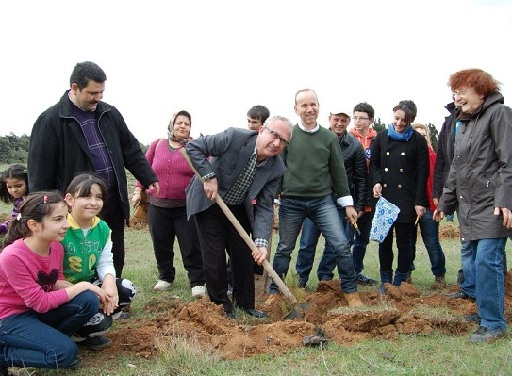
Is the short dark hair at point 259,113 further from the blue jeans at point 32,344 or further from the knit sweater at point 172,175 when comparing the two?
the blue jeans at point 32,344

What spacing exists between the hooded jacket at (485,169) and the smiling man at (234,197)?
156 centimetres

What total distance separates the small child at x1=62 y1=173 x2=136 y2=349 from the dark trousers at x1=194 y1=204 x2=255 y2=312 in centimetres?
112

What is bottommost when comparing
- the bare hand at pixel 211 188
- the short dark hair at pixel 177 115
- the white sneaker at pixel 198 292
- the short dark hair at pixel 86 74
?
the white sneaker at pixel 198 292

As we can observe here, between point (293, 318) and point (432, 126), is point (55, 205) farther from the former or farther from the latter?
point (432, 126)

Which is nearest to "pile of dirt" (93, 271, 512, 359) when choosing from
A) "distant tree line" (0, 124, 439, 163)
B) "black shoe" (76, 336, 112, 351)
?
"black shoe" (76, 336, 112, 351)

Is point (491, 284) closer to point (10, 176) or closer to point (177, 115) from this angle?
point (177, 115)

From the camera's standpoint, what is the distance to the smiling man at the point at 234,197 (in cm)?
520

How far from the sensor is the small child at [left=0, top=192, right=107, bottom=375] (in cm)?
372

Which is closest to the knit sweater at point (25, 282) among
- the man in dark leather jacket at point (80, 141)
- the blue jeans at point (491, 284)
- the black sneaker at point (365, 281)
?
the man in dark leather jacket at point (80, 141)

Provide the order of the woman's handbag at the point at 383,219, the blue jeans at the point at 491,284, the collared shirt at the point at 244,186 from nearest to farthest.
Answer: the blue jeans at the point at 491,284
the collared shirt at the point at 244,186
the woman's handbag at the point at 383,219

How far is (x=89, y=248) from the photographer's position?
434 cm

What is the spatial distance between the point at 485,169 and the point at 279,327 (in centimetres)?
206

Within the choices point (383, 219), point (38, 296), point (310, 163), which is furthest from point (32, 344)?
point (383, 219)

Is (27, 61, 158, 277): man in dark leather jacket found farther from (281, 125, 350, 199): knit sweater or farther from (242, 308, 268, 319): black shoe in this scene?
(281, 125, 350, 199): knit sweater
